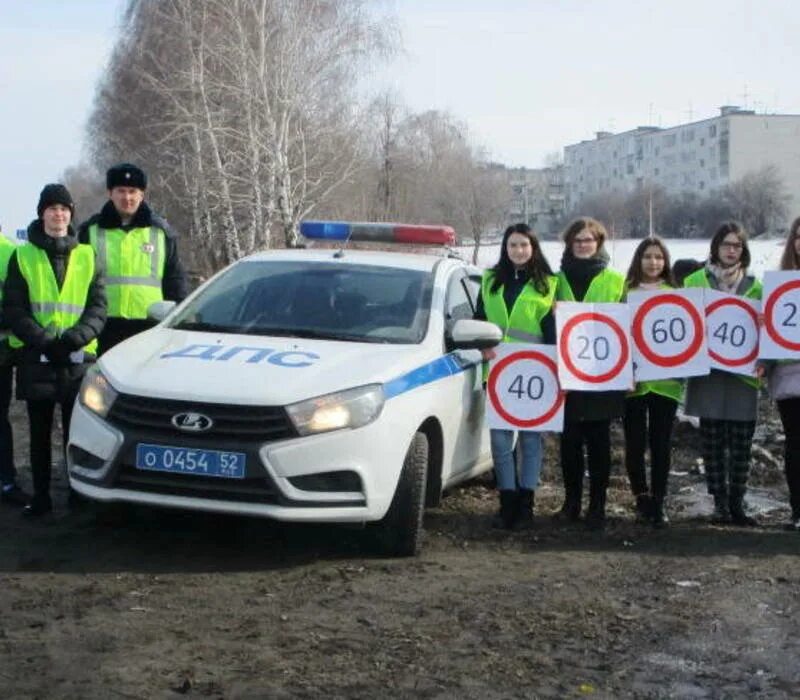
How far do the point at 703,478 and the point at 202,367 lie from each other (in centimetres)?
455

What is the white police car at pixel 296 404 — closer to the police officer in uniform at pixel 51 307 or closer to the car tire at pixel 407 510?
the car tire at pixel 407 510

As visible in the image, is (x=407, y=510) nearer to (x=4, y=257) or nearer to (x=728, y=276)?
(x=728, y=276)

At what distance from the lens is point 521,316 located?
7473 millimetres

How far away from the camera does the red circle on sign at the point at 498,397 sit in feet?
24.1

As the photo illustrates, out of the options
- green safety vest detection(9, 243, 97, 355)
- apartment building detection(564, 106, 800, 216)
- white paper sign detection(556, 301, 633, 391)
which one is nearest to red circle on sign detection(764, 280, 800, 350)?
white paper sign detection(556, 301, 633, 391)

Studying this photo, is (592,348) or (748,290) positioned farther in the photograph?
(748,290)

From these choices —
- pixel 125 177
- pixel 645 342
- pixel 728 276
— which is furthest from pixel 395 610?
pixel 125 177

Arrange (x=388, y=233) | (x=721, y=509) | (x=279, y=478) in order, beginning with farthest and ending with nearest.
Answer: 1. (x=388, y=233)
2. (x=721, y=509)
3. (x=279, y=478)

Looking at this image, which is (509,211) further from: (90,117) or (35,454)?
(35,454)

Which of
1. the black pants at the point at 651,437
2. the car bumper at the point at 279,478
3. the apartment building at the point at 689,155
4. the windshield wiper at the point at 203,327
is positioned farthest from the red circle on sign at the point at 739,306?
the apartment building at the point at 689,155

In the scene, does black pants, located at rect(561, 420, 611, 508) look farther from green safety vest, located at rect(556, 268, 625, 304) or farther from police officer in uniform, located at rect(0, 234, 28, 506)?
police officer in uniform, located at rect(0, 234, 28, 506)

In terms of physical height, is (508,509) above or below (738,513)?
above

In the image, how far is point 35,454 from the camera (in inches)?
297

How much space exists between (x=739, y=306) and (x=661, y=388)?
2.25 feet
